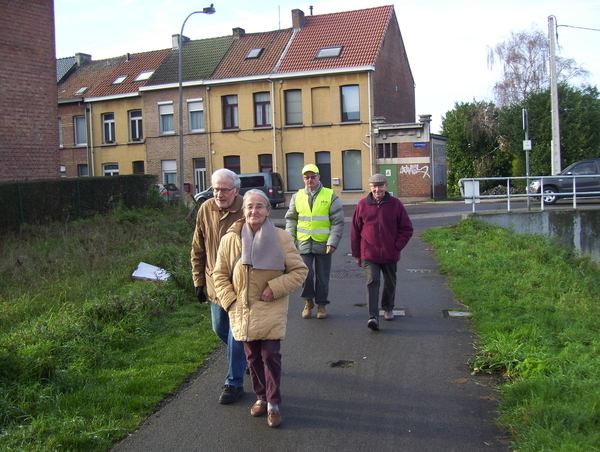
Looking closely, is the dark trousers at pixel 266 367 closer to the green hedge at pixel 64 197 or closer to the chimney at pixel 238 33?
the green hedge at pixel 64 197

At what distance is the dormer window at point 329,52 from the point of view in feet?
115

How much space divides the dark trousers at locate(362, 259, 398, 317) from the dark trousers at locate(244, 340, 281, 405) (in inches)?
102

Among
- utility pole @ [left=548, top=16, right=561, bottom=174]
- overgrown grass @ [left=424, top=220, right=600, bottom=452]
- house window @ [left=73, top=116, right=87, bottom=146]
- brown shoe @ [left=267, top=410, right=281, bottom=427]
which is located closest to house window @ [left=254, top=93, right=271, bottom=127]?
house window @ [left=73, top=116, right=87, bottom=146]

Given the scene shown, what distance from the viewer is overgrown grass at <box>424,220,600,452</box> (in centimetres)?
411

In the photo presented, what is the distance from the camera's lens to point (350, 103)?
→ 114 ft

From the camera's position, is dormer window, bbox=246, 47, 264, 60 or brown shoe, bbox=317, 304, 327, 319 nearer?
brown shoe, bbox=317, 304, 327, 319

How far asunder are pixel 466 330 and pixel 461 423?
2.66 meters

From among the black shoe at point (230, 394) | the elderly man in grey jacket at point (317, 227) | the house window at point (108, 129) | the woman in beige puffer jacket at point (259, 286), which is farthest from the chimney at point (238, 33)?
the black shoe at point (230, 394)

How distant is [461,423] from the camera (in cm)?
447

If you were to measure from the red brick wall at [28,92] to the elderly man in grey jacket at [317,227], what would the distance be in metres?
12.0

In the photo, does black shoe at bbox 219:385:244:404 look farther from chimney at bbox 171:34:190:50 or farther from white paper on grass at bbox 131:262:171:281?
chimney at bbox 171:34:190:50

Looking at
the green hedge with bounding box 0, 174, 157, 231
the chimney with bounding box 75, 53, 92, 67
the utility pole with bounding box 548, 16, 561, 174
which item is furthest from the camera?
the chimney with bounding box 75, 53, 92, 67

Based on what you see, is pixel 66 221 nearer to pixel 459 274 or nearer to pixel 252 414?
pixel 459 274

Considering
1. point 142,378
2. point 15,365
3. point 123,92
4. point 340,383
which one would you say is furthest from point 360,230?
point 123,92
